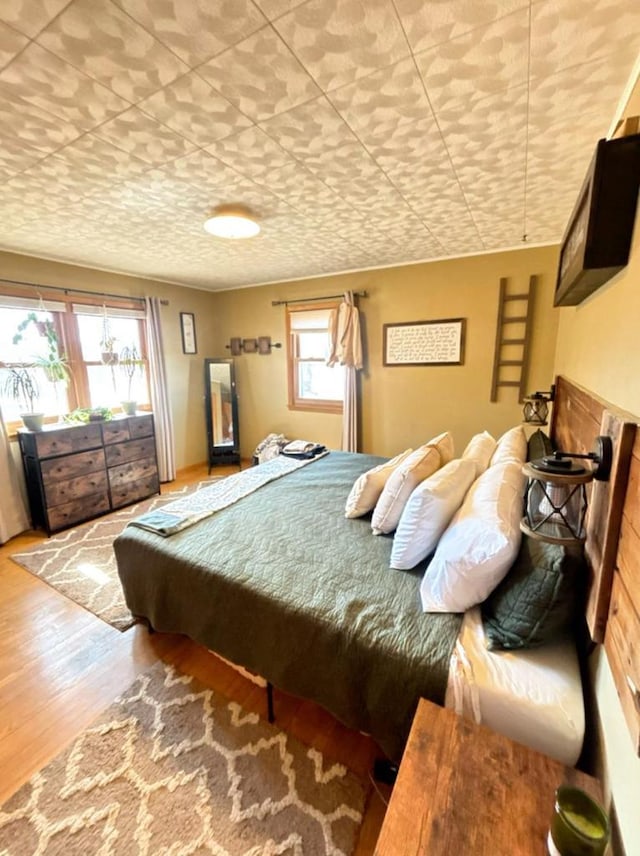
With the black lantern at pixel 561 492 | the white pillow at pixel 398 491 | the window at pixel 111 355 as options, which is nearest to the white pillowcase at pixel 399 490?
the white pillow at pixel 398 491

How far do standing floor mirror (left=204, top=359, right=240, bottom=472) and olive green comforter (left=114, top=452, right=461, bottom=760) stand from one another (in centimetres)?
280

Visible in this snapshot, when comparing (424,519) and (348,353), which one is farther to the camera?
(348,353)

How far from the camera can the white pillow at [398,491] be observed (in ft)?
5.73

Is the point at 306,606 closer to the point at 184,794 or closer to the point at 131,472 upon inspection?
the point at 184,794

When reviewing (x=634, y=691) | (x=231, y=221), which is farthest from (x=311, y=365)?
(x=634, y=691)

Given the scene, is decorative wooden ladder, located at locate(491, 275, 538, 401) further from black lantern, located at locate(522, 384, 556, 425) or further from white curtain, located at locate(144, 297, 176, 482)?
white curtain, located at locate(144, 297, 176, 482)

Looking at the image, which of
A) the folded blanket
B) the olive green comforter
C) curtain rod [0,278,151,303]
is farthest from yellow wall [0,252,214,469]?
the olive green comforter

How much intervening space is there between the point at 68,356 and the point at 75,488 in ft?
4.33

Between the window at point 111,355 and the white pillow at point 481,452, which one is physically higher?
the window at point 111,355

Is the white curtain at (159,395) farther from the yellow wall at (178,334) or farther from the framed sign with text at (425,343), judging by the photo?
the framed sign with text at (425,343)

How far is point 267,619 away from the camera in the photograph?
1.40 meters

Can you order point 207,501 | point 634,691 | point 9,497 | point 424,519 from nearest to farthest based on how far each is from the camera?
point 634,691 < point 424,519 < point 207,501 < point 9,497

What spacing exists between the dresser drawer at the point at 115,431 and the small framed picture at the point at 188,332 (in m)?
1.47

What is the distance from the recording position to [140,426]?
12.2 ft
